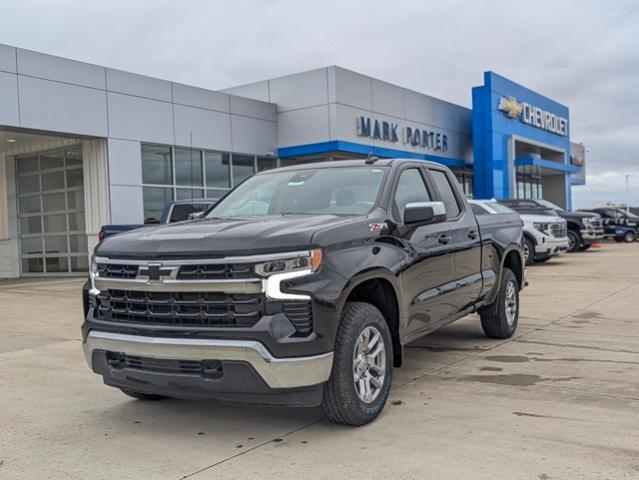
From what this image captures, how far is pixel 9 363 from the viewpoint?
6906 mm

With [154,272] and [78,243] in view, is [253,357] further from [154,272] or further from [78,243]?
[78,243]

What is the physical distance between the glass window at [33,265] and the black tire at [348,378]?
19.3 m

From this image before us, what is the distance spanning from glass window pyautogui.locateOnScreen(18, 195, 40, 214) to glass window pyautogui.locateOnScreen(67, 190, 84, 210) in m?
1.73

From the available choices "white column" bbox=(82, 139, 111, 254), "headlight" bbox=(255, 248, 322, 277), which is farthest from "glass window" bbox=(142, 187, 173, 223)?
"headlight" bbox=(255, 248, 322, 277)

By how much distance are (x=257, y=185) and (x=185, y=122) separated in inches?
566

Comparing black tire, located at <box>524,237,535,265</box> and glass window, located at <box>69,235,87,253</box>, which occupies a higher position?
glass window, located at <box>69,235,87,253</box>

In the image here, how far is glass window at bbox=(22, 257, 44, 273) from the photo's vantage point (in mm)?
21422

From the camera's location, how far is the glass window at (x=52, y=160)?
19953 millimetres

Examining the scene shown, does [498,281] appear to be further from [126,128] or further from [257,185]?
[126,128]

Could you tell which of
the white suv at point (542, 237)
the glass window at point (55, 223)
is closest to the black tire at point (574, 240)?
the white suv at point (542, 237)

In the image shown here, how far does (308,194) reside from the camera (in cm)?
542

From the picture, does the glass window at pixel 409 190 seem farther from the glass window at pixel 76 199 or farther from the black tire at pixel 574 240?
the black tire at pixel 574 240

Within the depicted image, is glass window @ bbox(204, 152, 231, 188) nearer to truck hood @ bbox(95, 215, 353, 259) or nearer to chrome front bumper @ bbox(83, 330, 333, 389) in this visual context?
truck hood @ bbox(95, 215, 353, 259)

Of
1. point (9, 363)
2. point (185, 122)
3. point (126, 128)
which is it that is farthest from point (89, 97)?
point (9, 363)
